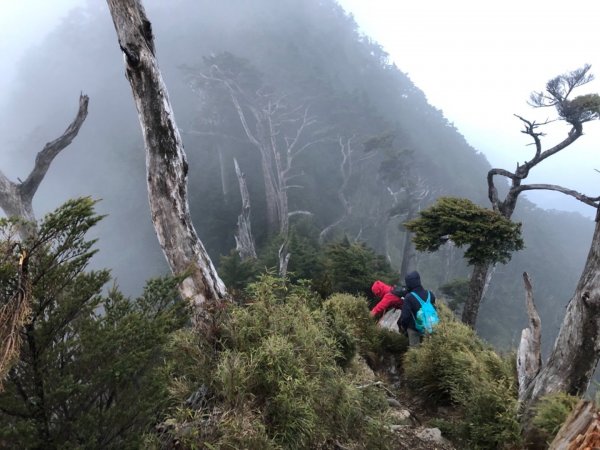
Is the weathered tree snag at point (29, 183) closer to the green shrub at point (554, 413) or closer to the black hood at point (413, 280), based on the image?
the black hood at point (413, 280)

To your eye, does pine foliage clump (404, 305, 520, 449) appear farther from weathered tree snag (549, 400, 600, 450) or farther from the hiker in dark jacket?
weathered tree snag (549, 400, 600, 450)

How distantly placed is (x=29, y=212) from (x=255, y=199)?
31395mm

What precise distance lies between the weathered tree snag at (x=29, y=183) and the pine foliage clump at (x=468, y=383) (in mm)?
6641

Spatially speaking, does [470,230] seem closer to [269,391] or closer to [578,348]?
[578,348]

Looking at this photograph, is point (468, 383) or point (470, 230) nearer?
point (468, 383)

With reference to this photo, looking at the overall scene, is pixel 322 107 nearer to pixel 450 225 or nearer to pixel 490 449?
pixel 450 225

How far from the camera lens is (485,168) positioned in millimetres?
66562

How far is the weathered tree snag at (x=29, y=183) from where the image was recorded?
278 inches

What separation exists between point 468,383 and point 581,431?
2607mm

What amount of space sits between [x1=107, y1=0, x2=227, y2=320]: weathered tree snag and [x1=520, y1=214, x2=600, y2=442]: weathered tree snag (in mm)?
3889

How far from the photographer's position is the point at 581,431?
2.55 metres

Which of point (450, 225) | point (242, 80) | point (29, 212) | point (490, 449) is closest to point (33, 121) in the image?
point (242, 80)

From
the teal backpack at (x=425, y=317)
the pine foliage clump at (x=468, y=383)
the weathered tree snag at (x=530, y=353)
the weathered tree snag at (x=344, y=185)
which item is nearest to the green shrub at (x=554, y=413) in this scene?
the pine foliage clump at (x=468, y=383)

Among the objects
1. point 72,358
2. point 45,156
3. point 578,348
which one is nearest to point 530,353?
point 578,348
